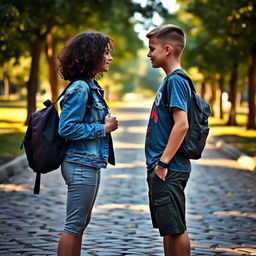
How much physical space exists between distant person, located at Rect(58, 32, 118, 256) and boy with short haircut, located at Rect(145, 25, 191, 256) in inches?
11.3

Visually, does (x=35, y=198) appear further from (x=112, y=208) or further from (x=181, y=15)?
(x=181, y=15)

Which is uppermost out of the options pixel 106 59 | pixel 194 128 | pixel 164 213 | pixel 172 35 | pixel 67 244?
pixel 172 35

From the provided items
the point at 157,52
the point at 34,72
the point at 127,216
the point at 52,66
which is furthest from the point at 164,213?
the point at 52,66

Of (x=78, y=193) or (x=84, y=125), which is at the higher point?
(x=84, y=125)

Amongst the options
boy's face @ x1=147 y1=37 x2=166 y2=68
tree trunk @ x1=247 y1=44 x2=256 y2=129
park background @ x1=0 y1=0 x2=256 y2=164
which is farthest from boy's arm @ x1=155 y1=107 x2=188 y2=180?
tree trunk @ x1=247 y1=44 x2=256 y2=129

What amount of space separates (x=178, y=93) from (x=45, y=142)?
851 mm

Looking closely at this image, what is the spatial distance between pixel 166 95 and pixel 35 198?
5.19 meters

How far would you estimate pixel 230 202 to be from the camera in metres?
8.77

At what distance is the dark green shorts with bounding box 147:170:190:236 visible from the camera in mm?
3943

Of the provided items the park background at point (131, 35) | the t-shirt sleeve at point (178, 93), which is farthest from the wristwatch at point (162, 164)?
the park background at point (131, 35)

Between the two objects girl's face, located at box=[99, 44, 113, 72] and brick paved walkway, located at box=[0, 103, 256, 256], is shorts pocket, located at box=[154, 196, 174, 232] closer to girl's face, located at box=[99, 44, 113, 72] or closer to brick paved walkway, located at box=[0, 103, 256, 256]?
girl's face, located at box=[99, 44, 113, 72]

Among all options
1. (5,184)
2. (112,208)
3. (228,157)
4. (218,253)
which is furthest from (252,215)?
(228,157)

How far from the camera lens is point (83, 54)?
13.0 feet

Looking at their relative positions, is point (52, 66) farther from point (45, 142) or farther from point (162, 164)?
point (162, 164)
